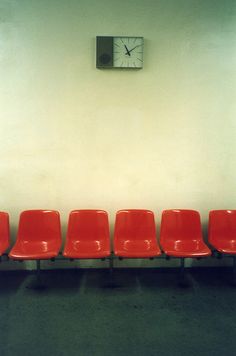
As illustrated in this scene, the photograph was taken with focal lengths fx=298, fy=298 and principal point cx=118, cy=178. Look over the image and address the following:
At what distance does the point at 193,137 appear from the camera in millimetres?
3453

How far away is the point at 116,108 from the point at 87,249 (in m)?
1.58

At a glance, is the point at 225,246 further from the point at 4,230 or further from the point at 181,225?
the point at 4,230

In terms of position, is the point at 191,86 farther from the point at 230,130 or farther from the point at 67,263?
the point at 67,263

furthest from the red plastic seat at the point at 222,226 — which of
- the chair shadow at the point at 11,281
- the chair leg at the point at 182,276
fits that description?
the chair shadow at the point at 11,281

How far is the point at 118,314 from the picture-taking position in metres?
2.69

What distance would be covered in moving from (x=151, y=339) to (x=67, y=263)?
1.45 m

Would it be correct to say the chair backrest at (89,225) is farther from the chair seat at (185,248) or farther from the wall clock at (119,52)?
the wall clock at (119,52)

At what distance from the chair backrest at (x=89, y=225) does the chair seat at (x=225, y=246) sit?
118 centimetres

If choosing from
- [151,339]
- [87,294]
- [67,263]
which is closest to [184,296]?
[151,339]

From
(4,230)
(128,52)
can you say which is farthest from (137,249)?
(128,52)

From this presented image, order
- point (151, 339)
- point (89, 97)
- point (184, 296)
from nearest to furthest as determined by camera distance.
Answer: point (151, 339) → point (184, 296) → point (89, 97)

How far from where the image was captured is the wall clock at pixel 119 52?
127 inches

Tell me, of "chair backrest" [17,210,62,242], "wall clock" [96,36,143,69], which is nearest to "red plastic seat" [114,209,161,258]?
"chair backrest" [17,210,62,242]

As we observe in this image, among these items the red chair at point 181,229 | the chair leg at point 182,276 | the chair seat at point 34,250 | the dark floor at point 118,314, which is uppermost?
the red chair at point 181,229
